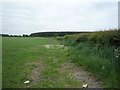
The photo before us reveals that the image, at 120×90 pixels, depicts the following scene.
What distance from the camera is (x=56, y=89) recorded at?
2.98 metres

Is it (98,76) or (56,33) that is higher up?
(56,33)

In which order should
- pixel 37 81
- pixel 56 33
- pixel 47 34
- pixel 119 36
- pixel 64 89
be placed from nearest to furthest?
pixel 64 89, pixel 37 81, pixel 119 36, pixel 56 33, pixel 47 34

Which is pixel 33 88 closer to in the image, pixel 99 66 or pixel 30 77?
pixel 30 77

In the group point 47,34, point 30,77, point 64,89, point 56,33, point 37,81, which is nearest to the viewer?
point 64,89

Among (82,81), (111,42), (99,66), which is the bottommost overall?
(82,81)

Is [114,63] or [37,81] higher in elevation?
[114,63]

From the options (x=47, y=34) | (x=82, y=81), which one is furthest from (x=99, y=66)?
(x=47, y=34)

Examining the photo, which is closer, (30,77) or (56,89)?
(56,89)

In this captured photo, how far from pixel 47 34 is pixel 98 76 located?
75.6 meters

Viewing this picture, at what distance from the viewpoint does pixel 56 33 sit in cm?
6712

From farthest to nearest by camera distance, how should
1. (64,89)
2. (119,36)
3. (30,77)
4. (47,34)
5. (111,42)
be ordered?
(47,34) → (111,42) → (119,36) → (30,77) → (64,89)

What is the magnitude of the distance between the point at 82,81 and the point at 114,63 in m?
1.10

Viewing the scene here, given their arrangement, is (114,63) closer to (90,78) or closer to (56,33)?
(90,78)

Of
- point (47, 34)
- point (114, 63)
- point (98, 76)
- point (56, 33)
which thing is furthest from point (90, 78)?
point (47, 34)
